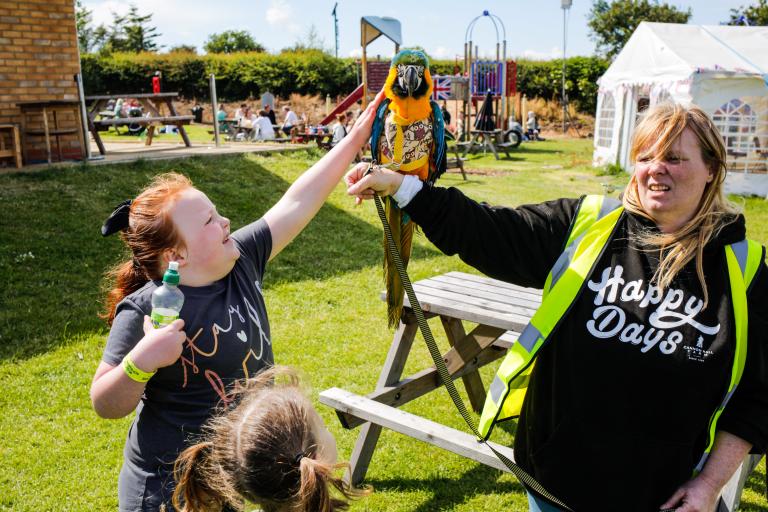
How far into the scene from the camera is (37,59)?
902 centimetres

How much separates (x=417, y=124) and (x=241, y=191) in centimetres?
677

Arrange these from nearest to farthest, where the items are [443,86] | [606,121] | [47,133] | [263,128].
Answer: [47,133]
[443,86]
[606,121]
[263,128]

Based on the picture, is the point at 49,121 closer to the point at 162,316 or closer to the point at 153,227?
the point at 153,227

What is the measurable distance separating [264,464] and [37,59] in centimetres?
945

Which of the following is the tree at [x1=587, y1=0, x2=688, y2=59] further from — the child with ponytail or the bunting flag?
the child with ponytail

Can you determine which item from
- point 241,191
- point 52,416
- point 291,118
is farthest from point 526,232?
point 291,118

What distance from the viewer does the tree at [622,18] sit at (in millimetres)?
42094

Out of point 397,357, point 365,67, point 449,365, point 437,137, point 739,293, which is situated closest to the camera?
point 739,293

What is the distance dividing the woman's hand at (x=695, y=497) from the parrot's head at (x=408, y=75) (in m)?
1.64

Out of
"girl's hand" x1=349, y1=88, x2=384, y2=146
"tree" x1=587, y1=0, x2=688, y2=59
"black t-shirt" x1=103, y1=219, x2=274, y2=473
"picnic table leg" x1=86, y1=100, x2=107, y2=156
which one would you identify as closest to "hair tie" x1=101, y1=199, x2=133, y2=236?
"black t-shirt" x1=103, y1=219, x2=274, y2=473

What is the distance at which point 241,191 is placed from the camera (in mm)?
8992

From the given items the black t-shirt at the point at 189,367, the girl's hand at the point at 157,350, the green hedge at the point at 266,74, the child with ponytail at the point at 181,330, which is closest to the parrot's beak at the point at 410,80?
the child with ponytail at the point at 181,330

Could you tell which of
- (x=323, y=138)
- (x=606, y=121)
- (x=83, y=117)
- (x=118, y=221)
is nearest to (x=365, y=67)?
(x=118, y=221)

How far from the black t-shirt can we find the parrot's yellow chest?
961 millimetres
